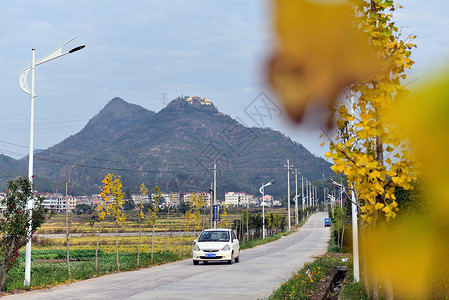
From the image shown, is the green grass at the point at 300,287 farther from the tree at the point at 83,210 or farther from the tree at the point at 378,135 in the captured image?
the tree at the point at 83,210

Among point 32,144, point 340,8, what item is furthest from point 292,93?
→ point 32,144

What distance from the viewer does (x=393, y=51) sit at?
15.7 feet

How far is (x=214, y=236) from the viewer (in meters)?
26.6

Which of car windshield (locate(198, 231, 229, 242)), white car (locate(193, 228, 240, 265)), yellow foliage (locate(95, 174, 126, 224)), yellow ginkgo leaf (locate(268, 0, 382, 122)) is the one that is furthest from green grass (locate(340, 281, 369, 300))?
yellow foliage (locate(95, 174, 126, 224))

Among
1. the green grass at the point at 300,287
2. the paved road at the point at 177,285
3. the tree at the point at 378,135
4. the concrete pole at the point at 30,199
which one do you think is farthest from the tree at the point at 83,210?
the tree at the point at 378,135

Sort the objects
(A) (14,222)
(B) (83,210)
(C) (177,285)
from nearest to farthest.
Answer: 1. (A) (14,222)
2. (C) (177,285)
3. (B) (83,210)

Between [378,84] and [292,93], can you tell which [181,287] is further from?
[292,93]

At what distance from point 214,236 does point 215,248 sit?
1171 millimetres

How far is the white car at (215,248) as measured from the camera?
83.1 feet

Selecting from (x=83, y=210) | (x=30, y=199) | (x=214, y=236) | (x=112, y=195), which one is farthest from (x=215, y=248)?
(x=83, y=210)

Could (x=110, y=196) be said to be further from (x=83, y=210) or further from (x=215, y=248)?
(x=83, y=210)

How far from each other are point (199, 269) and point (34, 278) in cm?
762

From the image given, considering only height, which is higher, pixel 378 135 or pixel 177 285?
pixel 378 135

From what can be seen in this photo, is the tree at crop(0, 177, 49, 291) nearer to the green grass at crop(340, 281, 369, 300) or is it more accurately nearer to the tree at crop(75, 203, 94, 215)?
the green grass at crop(340, 281, 369, 300)
